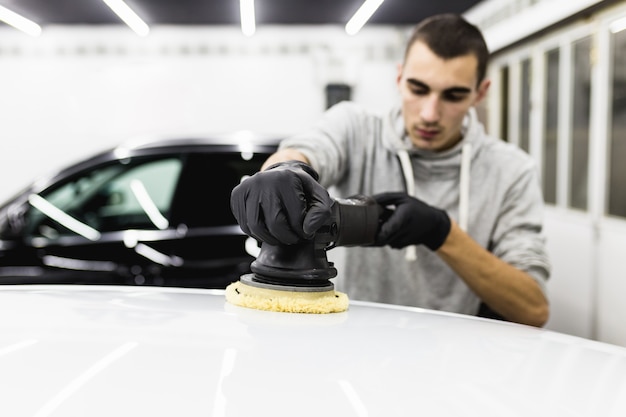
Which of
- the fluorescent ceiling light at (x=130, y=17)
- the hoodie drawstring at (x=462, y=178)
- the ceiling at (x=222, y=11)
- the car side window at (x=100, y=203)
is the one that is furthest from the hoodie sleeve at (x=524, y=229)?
the fluorescent ceiling light at (x=130, y=17)

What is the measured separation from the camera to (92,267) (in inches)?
116

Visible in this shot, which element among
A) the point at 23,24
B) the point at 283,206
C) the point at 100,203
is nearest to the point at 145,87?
the point at 23,24

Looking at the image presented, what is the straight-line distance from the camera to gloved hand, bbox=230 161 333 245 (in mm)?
828

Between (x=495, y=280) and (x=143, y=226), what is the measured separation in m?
1.92

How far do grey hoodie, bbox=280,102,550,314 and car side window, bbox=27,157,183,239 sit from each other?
4.64 ft

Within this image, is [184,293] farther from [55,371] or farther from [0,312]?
[55,371]

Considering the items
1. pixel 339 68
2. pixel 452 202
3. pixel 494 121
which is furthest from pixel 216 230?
pixel 339 68

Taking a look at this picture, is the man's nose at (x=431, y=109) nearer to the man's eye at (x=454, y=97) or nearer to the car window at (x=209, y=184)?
the man's eye at (x=454, y=97)

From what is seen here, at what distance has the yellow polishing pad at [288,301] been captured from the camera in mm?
780

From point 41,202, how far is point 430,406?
9.54 ft

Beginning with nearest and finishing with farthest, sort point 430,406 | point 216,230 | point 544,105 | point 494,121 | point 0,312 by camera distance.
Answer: point 430,406 → point 0,312 → point 216,230 → point 544,105 → point 494,121

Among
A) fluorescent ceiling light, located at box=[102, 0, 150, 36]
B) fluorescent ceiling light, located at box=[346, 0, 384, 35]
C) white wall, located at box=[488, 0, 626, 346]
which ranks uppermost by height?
fluorescent ceiling light, located at box=[102, 0, 150, 36]

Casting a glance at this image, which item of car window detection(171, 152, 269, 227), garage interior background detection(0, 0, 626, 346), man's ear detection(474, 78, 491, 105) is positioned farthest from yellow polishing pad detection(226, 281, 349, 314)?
garage interior background detection(0, 0, 626, 346)

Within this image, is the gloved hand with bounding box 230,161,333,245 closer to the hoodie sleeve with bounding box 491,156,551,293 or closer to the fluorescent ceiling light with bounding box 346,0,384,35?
the hoodie sleeve with bounding box 491,156,551,293
